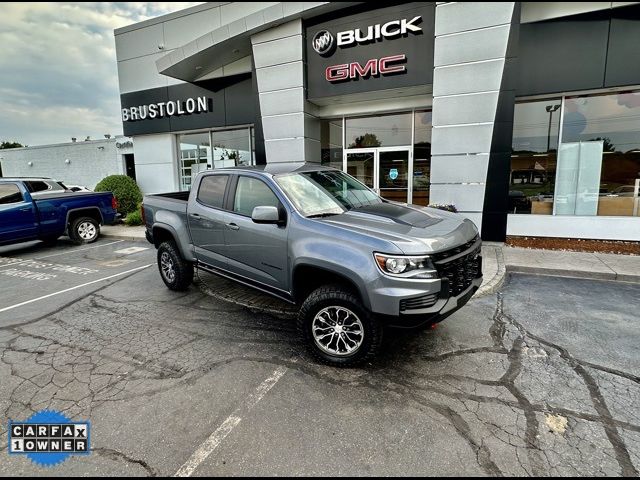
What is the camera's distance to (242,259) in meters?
4.46

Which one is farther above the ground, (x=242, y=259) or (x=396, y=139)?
(x=396, y=139)

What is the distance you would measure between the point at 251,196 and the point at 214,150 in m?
11.4

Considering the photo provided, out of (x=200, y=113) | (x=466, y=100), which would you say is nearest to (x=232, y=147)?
(x=200, y=113)

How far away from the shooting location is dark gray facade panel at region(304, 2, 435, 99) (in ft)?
29.4

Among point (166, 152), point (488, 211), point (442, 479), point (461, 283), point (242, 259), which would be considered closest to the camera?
point (442, 479)

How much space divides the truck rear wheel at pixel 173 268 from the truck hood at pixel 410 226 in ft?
9.87

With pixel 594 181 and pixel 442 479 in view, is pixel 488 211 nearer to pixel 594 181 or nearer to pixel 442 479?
pixel 594 181

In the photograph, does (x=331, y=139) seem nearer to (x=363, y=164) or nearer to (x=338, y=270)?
(x=363, y=164)

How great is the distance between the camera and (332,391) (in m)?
3.15

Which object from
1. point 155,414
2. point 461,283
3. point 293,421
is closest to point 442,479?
point 293,421

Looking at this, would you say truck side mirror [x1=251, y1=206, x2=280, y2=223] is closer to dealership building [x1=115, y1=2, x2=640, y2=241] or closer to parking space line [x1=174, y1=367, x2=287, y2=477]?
parking space line [x1=174, y1=367, x2=287, y2=477]

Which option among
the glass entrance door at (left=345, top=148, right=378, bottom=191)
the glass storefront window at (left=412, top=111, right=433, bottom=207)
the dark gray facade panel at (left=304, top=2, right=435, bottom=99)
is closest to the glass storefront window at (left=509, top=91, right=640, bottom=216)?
the glass storefront window at (left=412, top=111, right=433, bottom=207)

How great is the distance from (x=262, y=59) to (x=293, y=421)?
1066cm

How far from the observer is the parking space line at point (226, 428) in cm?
237
